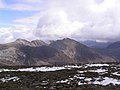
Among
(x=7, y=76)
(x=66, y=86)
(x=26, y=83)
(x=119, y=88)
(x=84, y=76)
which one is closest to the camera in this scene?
(x=119, y=88)

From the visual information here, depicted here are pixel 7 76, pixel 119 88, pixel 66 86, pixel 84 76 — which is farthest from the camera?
pixel 7 76

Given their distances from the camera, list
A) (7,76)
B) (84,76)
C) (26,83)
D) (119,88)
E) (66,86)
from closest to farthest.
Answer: (119,88)
(66,86)
(26,83)
(84,76)
(7,76)

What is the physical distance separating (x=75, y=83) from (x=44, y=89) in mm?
4838

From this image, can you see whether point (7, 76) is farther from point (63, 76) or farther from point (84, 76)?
point (84, 76)

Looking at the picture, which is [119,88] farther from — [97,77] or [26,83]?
[26,83]

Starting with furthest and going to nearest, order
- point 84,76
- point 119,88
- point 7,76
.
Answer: point 7,76 → point 84,76 → point 119,88

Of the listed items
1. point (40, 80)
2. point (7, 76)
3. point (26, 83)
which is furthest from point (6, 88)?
point (7, 76)

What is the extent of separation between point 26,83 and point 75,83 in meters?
6.21

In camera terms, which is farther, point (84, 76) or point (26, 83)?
point (84, 76)

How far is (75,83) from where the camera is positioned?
34625 millimetres

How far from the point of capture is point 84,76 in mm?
39438

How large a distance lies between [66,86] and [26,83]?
587 cm

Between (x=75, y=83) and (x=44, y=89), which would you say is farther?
(x=75, y=83)

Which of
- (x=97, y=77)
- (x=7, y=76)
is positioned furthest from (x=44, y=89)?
(x=7, y=76)
